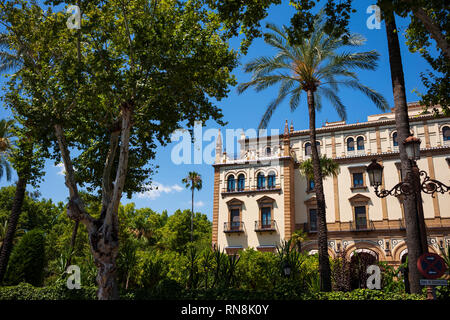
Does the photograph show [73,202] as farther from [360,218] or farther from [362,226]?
[360,218]

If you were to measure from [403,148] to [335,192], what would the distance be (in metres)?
21.2

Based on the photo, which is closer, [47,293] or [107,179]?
[107,179]

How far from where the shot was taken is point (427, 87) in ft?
38.7

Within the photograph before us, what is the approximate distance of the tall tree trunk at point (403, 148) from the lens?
313 inches

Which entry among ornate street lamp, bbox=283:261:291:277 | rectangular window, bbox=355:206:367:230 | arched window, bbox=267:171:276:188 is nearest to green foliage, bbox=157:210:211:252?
arched window, bbox=267:171:276:188

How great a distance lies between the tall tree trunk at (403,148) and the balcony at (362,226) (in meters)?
19.4

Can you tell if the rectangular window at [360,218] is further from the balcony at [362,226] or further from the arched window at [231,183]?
the arched window at [231,183]

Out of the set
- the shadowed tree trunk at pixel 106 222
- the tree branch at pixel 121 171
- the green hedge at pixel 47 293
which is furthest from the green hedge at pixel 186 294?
A: the tree branch at pixel 121 171

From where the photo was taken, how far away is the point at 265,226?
29.7 m

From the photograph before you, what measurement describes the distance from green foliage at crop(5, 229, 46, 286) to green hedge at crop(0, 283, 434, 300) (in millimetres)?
3795

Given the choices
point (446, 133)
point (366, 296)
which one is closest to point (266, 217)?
point (446, 133)
